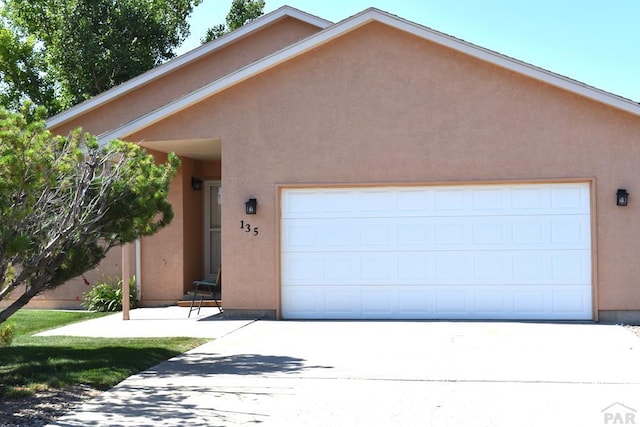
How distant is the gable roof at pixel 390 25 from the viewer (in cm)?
1256

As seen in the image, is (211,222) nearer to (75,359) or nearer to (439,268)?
(439,268)

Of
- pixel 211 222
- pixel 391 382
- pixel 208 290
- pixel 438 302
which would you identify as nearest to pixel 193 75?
pixel 211 222

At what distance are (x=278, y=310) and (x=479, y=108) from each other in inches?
193

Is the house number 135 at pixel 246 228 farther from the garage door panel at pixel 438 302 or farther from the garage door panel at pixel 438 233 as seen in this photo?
the garage door panel at pixel 438 302

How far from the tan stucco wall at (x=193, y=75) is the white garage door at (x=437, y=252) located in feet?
18.3

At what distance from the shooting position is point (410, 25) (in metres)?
13.2

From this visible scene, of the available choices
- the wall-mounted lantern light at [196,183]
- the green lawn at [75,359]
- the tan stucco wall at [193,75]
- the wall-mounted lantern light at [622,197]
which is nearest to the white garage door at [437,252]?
the wall-mounted lantern light at [622,197]

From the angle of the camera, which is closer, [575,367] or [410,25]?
[575,367]

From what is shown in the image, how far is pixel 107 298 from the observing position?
16234 mm

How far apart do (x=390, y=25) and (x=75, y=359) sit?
7.53 meters

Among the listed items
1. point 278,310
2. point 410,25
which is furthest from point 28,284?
point 410,25

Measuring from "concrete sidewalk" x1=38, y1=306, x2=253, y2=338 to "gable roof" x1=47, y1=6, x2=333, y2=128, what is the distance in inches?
198

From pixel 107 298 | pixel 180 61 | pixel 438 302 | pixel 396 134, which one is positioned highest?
pixel 180 61

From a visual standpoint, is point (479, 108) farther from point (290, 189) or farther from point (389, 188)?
point (290, 189)
